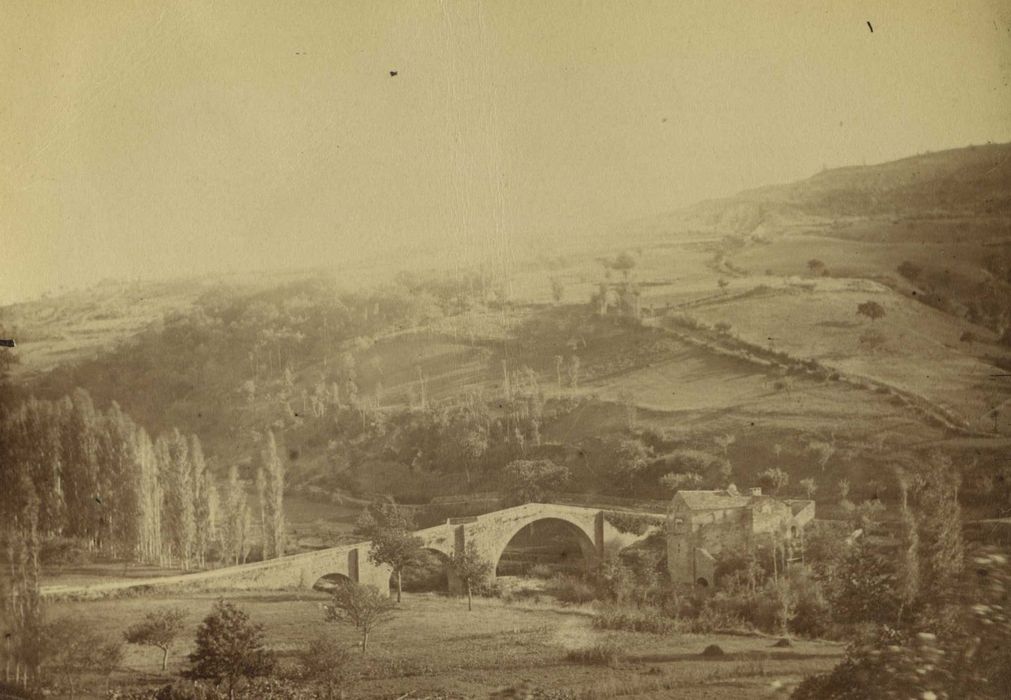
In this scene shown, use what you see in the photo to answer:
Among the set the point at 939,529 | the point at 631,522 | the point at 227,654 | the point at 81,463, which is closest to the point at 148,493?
the point at 81,463

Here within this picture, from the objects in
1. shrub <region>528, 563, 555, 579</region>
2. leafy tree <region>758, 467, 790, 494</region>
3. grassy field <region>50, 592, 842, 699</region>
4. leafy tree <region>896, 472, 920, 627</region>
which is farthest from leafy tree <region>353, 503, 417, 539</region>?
leafy tree <region>896, 472, 920, 627</region>

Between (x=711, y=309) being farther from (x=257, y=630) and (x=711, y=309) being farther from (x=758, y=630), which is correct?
(x=257, y=630)

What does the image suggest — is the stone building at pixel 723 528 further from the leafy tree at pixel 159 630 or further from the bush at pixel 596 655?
the leafy tree at pixel 159 630

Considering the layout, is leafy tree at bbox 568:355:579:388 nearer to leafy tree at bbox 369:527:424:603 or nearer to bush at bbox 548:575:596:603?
bush at bbox 548:575:596:603

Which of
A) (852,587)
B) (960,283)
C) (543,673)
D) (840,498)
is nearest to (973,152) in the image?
(960,283)

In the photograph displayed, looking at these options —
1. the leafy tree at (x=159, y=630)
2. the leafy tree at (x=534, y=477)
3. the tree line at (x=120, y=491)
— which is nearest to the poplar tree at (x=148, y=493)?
the tree line at (x=120, y=491)
